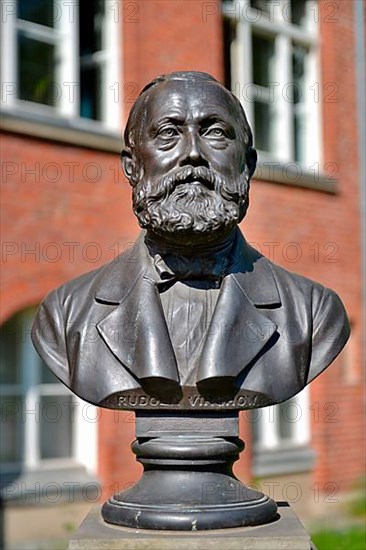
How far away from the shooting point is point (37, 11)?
798 centimetres

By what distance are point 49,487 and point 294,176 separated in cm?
407

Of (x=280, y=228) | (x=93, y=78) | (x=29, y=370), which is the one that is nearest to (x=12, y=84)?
(x=93, y=78)

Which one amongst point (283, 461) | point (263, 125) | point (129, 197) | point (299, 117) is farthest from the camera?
point (299, 117)

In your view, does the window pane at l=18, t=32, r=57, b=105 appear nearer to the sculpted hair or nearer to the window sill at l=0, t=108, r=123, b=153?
the window sill at l=0, t=108, r=123, b=153

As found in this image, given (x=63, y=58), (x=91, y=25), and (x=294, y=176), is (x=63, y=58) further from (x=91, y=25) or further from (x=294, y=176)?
(x=294, y=176)

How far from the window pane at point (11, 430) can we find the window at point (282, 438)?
2412mm

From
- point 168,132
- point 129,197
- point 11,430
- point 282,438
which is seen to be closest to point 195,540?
point 168,132

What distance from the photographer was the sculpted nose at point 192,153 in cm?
332

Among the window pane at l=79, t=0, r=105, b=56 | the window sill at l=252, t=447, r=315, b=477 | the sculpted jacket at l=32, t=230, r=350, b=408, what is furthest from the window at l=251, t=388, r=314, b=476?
the sculpted jacket at l=32, t=230, r=350, b=408

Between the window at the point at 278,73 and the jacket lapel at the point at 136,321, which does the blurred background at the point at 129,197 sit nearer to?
the window at the point at 278,73

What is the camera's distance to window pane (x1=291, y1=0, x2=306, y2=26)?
10633 mm

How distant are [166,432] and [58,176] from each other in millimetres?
4474

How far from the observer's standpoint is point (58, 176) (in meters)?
7.64

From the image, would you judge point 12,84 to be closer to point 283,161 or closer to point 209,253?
point 283,161
